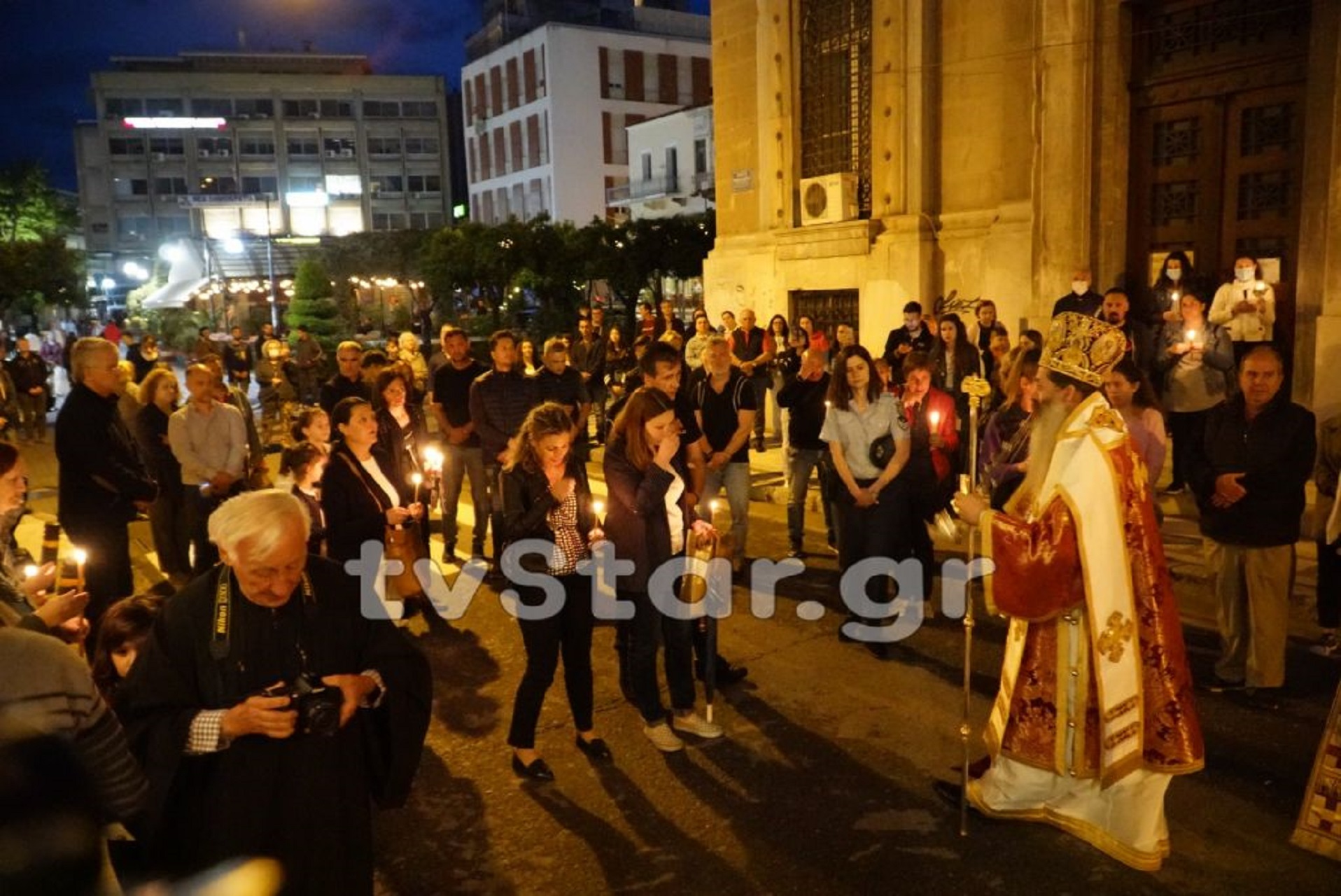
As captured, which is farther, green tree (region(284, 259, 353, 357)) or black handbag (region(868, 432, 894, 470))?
green tree (region(284, 259, 353, 357))

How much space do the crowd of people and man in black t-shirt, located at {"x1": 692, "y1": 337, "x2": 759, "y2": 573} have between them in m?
0.02

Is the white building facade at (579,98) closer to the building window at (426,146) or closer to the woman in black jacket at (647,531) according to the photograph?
the building window at (426,146)

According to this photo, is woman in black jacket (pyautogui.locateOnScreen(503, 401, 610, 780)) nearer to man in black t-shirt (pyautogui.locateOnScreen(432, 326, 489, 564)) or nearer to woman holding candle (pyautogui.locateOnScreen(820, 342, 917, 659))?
woman holding candle (pyautogui.locateOnScreen(820, 342, 917, 659))

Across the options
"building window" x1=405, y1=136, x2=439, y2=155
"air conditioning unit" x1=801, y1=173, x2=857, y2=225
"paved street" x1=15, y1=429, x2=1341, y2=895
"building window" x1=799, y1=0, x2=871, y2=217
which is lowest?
"paved street" x1=15, y1=429, x2=1341, y2=895

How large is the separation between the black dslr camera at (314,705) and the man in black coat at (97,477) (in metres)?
4.59

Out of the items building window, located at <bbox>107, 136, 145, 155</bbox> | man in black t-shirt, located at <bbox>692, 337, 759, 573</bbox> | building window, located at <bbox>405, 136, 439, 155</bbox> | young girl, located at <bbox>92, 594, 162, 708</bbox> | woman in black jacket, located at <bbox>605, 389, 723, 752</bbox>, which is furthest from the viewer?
building window, located at <bbox>405, 136, 439, 155</bbox>

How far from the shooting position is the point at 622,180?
57.4 meters

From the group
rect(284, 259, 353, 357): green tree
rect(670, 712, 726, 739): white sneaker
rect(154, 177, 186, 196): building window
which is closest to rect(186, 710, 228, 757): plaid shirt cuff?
rect(670, 712, 726, 739): white sneaker

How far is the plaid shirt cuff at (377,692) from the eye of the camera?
2.94m

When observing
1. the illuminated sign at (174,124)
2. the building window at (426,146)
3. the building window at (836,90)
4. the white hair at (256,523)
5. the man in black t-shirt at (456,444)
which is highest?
the illuminated sign at (174,124)

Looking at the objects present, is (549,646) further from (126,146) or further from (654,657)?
(126,146)

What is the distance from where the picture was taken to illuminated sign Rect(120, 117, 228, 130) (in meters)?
75.6

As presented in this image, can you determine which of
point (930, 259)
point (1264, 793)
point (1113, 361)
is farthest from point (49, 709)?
point (930, 259)

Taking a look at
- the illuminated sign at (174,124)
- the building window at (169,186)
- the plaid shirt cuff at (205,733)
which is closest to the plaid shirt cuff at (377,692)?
the plaid shirt cuff at (205,733)
